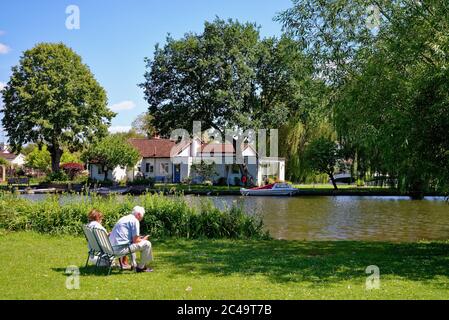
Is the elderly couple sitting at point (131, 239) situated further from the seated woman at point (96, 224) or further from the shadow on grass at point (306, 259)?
the shadow on grass at point (306, 259)

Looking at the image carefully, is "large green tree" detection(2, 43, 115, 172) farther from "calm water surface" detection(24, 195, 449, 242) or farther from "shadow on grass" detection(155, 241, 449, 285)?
"shadow on grass" detection(155, 241, 449, 285)

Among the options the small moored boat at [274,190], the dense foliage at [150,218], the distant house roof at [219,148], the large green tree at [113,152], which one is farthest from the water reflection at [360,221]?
the distant house roof at [219,148]

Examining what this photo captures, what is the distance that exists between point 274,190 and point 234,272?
119 feet

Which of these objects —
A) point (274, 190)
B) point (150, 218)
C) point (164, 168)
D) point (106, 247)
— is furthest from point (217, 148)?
point (106, 247)

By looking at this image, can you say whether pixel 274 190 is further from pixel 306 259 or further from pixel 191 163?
pixel 306 259

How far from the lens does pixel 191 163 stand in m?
62.2

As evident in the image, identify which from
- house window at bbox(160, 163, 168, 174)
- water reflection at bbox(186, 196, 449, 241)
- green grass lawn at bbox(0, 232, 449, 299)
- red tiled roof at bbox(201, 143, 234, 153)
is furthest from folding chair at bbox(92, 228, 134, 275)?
house window at bbox(160, 163, 168, 174)

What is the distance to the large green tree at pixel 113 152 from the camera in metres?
56.3

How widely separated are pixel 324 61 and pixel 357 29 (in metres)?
1.39

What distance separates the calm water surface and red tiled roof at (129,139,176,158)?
3296 cm

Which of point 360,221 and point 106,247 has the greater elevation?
point 106,247

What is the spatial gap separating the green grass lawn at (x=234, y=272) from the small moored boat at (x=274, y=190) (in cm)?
3048

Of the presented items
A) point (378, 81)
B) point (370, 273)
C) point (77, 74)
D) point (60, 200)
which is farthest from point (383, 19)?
point (77, 74)

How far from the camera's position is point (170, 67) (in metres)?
51.9
